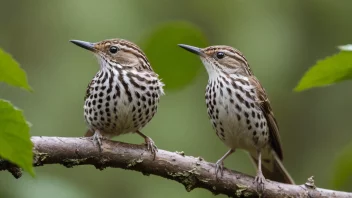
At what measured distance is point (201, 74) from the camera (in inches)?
255

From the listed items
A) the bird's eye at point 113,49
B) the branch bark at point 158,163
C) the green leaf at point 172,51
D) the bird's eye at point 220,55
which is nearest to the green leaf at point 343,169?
the green leaf at point 172,51

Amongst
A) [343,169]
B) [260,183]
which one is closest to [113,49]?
[260,183]

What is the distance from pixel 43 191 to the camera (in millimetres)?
2910

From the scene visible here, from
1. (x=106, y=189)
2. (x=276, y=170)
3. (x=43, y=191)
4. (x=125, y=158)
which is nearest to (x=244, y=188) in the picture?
(x=125, y=158)

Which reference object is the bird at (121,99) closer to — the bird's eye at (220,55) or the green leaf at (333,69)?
the bird's eye at (220,55)

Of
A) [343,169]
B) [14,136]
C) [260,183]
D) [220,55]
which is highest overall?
[220,55]

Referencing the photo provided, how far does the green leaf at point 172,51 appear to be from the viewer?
2.79 m

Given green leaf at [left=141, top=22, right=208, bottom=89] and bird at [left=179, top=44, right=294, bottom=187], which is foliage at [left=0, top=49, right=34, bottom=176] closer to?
green leaf at [left=141, top=22, right=208, bottom=89]

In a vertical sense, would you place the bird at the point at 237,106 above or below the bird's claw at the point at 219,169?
above

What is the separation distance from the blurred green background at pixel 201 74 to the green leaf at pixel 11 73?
4671 millimetres

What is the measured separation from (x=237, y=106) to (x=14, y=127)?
3077 mm

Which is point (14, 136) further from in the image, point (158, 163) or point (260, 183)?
point (260, 183)

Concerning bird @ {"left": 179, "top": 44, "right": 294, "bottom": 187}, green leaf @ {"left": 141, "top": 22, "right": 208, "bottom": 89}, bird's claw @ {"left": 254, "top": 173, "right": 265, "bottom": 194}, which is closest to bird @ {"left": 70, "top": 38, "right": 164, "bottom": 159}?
bird @ {"left": 179, "top": 44, "right": 294, "bottom": 187}

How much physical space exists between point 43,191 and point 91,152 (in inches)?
37.9
